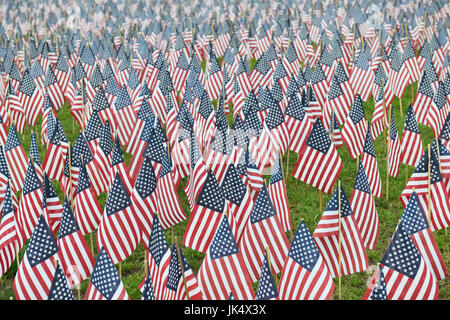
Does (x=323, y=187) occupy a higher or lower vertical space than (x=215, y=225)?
lower

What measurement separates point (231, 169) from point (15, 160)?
5165 mm

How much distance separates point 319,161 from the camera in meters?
13.3

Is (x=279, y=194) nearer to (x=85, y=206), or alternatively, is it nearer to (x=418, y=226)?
(x=418, y=226)

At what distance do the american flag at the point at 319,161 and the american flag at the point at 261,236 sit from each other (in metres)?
3.15

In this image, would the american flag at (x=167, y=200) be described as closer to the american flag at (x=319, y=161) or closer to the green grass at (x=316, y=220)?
the green grass at (x=316, y=220)

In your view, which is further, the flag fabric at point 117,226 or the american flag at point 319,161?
the american flag at point 319,161

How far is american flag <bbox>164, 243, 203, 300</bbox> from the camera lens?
8727 millimetres

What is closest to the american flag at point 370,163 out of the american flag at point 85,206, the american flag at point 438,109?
the american flag at point 438,109

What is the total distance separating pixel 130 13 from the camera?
31.1m

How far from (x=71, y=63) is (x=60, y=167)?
10464mm

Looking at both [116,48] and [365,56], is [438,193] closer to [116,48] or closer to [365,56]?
[365,56]

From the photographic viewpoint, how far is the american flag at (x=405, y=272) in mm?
8727

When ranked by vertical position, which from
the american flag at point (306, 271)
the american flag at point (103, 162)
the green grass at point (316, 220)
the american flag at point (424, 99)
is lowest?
the green grass at point (316, 220)
